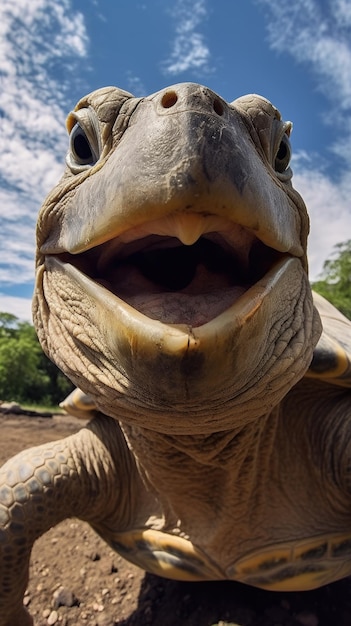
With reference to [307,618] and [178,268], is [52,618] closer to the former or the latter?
[307,618]

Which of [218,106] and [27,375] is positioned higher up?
[218,106]

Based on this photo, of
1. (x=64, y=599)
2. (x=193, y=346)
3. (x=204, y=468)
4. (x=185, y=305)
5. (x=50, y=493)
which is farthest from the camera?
(x=64, y=599)

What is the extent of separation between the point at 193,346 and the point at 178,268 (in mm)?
470

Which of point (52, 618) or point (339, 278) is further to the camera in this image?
point (339, 278)

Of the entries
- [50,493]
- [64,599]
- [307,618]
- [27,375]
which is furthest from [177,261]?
[27,375]

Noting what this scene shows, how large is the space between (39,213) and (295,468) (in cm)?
175

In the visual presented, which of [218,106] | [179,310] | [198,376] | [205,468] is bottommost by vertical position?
[205,468]

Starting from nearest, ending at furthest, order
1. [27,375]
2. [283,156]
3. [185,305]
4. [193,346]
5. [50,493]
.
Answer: [193,346]
[185,305]
[283,156]
[50,493]
[27,375]

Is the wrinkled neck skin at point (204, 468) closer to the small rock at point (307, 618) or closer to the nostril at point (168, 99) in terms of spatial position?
the small rock at point (307, 618)

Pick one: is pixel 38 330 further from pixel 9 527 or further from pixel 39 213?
pixel 9 527

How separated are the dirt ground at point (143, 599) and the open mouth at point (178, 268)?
1971mm

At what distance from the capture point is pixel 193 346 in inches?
34.1

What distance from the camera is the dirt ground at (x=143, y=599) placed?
7.50 feet

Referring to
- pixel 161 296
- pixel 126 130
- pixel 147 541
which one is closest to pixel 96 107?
pixel 126 130
